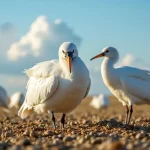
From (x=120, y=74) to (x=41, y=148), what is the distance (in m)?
8.16

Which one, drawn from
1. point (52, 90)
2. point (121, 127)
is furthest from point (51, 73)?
point (121, 127)

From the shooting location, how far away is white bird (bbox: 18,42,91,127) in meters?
10.5

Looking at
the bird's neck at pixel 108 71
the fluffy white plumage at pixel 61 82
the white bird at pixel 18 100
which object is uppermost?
the white bird at pixel 18 100

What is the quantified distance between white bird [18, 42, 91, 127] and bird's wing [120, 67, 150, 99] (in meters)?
2.63

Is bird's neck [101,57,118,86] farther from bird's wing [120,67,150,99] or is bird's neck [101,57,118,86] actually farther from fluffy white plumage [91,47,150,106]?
bird's wing [120,67,150,99]

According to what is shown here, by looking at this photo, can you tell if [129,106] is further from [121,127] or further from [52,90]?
[52,90]

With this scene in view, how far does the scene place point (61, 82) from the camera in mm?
10688

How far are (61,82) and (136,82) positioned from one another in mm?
4185

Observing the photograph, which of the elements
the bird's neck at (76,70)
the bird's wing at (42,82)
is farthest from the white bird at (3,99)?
the bird's neck at (76,70)

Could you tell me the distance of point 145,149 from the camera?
588 centimetres

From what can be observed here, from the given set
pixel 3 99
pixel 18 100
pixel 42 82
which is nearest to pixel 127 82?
pixel 42 82

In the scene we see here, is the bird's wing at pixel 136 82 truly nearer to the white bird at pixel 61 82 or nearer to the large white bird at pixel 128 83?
the large white bird at pixel 128 83

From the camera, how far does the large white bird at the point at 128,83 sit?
14.0m

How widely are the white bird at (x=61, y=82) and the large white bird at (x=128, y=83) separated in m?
2.57
